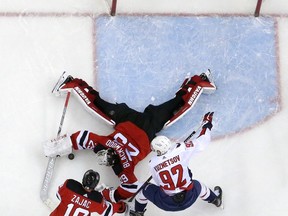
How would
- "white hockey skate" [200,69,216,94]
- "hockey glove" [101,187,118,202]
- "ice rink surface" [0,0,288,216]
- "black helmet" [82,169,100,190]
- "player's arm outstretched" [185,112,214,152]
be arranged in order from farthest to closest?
"white hockey skate" [200,69,216,94] < "ice rink surface" [0,0,288,216] < "hockey glove" [101,187,118,202] < "player's arm outstretched" [185,112,214,152] < "black helmet" [82,169,100,190]

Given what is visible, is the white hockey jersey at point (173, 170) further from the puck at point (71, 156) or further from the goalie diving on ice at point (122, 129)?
the puck at point (71, 156)

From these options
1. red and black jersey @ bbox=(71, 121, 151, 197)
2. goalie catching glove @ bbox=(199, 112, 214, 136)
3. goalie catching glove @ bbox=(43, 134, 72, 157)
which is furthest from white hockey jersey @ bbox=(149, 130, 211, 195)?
goalie catching glove @ bbox=(43, 134, 72, 157)

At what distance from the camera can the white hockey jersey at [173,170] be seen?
4.46 meters

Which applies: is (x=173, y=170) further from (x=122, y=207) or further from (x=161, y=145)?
(x=122, y=207)

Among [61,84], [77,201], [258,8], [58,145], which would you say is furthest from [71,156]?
[258,8]

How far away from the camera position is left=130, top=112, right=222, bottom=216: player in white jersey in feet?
14.6

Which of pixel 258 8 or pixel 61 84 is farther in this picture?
pixel 258 8

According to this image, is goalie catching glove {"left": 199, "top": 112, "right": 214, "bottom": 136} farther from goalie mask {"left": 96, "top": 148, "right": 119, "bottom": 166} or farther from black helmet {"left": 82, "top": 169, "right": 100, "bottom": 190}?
black helmet {"left": 82, "top": 169, "right": 100, "bottom": 190}

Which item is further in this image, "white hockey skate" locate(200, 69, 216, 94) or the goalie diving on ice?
"white hockey skate" locate(200, 69, 216, 94)

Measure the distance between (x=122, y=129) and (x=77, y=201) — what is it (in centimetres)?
68

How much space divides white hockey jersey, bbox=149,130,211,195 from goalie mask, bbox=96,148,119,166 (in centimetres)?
37

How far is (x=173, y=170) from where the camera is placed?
4465mm

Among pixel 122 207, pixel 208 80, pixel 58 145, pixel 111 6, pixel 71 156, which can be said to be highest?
pixel 111 6

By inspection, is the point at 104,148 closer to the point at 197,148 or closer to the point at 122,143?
the point at 122,143
